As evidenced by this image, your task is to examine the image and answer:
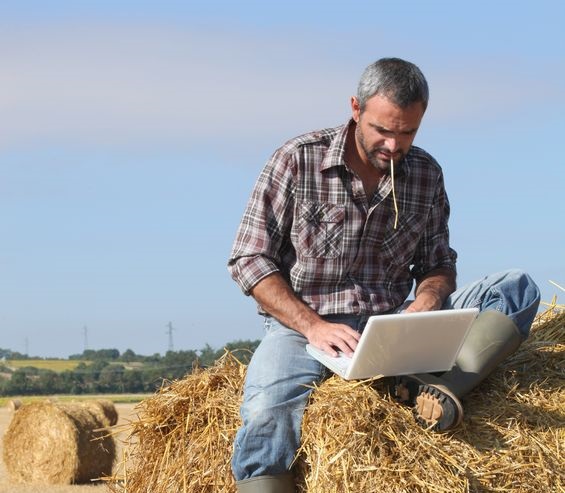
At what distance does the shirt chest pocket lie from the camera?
187 inches

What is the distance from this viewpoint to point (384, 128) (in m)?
4.61

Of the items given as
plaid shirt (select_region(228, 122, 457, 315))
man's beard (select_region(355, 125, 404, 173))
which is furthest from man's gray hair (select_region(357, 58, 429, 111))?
plaid shirt (select_region(228, 122, 457, 315))

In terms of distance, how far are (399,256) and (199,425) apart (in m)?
1.17

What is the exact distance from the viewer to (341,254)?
4.77 metres

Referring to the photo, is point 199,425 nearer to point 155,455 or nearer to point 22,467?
point 155,455

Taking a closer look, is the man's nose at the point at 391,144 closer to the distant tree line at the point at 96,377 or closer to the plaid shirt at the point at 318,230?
the plaid shirt at the point at 318,230

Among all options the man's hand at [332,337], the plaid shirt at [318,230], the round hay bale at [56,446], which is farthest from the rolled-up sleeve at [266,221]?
the round hay bale at [56,446]

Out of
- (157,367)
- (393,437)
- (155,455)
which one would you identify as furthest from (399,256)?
(157,367)

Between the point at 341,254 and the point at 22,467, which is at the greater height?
the point at 341,254

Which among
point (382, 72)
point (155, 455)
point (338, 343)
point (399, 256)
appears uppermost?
point (382, 72)

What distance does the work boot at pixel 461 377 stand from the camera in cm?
423

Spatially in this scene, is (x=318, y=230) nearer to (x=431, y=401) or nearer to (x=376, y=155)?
(x=376, y=155)

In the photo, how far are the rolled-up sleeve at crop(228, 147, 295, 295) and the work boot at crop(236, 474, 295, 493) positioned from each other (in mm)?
812

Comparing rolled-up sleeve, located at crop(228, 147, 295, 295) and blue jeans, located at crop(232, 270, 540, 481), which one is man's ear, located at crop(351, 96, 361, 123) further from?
blue jeans, located at crop(232, 270, 540, 481)
